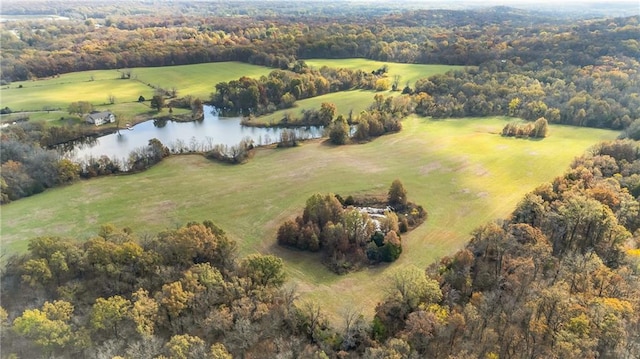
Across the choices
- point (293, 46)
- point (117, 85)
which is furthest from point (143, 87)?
point (293, 46)

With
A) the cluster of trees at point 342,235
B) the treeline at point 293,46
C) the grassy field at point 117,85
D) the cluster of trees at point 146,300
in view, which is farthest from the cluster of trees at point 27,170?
the treeline at point 293,46

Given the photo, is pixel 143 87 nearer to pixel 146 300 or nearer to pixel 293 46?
pixel 293 46

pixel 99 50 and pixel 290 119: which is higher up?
pixel 99 50

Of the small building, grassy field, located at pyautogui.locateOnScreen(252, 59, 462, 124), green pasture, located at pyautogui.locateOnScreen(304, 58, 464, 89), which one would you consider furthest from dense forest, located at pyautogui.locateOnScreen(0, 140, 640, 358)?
green pasture, located at pyautogui.locateOnScreen(304, 58, 464, 89)

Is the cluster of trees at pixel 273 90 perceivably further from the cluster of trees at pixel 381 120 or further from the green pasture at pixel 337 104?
the cluster of trees at pixel 381 120

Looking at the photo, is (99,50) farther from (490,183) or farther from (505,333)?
(505,333)

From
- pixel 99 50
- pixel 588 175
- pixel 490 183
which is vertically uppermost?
pixel 99 50

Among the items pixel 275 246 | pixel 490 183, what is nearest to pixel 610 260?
pixel 490 183
